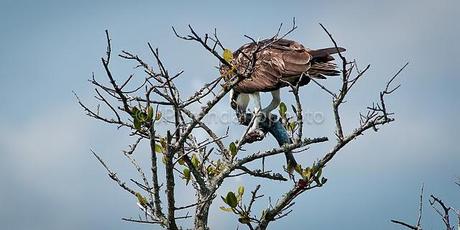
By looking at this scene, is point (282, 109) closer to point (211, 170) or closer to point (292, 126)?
point (292, 126)

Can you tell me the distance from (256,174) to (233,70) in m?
1.57

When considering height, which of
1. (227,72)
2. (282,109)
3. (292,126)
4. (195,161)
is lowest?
(195,161)

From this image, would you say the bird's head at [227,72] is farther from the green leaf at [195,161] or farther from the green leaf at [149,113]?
the green leaf at [195,161]

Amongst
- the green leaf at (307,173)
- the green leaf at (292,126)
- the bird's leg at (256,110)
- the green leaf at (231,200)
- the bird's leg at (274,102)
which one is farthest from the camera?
the bird's leg at (274,102)

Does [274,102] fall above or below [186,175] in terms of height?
above

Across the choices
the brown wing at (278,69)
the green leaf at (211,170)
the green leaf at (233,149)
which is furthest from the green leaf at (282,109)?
the green leaf at (211,170)

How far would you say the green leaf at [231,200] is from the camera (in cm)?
561

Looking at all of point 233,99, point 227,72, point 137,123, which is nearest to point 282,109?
point 233,99

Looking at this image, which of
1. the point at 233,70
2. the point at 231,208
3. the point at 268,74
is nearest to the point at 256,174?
the point at 231,208

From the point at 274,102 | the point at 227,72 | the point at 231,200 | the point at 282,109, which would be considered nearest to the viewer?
the point at 227,72

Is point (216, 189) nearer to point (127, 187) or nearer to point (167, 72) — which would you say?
point (127, 187)

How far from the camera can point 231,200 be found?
5637 mm

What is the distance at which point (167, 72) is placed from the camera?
4.73 m

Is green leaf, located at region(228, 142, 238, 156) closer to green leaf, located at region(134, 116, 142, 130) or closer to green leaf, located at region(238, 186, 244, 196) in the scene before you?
green leaf, located at region(238, 186, 244, 196)
